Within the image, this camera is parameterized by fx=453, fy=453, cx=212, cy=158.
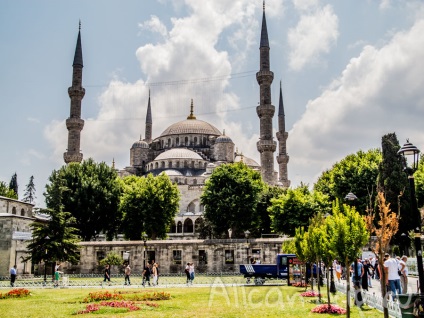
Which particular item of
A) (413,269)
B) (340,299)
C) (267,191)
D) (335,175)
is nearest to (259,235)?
(267,191)

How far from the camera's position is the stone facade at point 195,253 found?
97.8ft

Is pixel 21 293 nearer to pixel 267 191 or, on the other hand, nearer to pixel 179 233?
pixel 267 191

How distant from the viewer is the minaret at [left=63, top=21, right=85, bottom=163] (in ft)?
160

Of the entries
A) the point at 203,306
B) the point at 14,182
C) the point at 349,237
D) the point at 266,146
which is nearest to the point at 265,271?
the point at 203,306

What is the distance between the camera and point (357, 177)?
3666 centimetres

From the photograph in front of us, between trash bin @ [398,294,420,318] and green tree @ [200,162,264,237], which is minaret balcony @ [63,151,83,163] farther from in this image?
trash bin @ [398,294,420,318]

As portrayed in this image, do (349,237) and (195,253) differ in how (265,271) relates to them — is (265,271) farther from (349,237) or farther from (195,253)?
(349,237)

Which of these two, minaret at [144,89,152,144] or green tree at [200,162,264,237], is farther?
minaret at [144,89,152,144]

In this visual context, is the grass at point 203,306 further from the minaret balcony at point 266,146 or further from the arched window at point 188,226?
the arched window at point 188,226

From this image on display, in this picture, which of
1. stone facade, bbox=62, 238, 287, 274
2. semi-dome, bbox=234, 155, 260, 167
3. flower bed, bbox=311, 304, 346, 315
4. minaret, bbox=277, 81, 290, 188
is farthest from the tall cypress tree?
semi-dome, bbox=234, 155, 260, 167

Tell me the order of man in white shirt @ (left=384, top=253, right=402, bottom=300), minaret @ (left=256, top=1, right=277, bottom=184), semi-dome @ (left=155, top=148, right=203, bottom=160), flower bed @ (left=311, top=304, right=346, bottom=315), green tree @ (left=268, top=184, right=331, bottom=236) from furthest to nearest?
semi-dome @ (left=155, top=148, right=203, bottom=160) → minaret @ (left=256, top=1, right=277, bottom=184) → green tree @ (left=268, top=184, right=331, bottom=236) → man in white shirt @ (left=384, top=253, right=402, bottom=300) → flower bed @ (left=311, top=304, right=346, bottom=315)

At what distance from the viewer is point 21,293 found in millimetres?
15727

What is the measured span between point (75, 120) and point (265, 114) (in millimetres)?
20527

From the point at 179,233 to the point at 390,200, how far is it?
31794 millimetres
